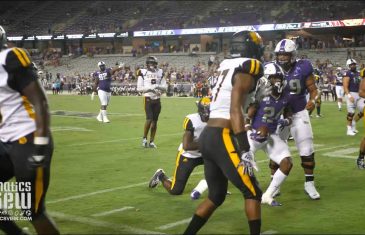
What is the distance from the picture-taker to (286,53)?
6492mm

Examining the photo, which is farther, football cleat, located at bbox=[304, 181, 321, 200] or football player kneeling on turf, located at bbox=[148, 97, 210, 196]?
football cleat, located at bbox=[304, 181, 321, 200]

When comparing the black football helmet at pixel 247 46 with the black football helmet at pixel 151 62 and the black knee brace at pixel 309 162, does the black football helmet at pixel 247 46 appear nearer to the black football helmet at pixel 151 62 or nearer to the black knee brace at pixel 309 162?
the black knee brace at pixel 309 162

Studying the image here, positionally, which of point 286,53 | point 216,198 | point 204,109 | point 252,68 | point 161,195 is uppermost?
point 286,53

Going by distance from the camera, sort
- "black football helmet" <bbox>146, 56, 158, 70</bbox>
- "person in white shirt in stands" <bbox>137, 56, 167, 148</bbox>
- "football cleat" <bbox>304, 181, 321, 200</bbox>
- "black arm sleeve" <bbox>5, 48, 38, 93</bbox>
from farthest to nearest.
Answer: "black football helmet" <bbox>146, 56, 158, 70</bbox>, "person in white shirt in stands" <bbox>137, 56, 167, 148</bbox>, "football cleat" <bbox>304, 181, 321, 200</bbox>, "black arm sleeve" <bbox>5, 48, 38, 93</bbox>

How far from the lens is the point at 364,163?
831cm

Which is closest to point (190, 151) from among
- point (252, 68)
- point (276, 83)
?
point (276, 83)

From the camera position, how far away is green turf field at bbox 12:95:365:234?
531 cm

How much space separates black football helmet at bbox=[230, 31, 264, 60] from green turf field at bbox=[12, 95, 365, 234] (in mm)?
1812

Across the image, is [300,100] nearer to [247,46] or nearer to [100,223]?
[247,46]

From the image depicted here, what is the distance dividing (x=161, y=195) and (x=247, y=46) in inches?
113

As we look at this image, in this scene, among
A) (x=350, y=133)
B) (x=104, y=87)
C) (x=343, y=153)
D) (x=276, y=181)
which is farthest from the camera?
(x=104, y=87)

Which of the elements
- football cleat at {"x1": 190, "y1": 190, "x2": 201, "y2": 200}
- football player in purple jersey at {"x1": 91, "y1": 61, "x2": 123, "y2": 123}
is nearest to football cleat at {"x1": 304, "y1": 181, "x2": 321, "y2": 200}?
football cleat at {"x1": 190, "y1": 190, "x2": 201, "y2": 200}

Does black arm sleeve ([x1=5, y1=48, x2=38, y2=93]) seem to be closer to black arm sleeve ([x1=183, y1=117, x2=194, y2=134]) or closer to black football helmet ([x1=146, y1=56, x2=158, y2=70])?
black arm sleeve ([x1=183, y1=117, x2=194, y2=134])

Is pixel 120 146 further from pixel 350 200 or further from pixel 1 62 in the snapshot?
pixel 1 62
